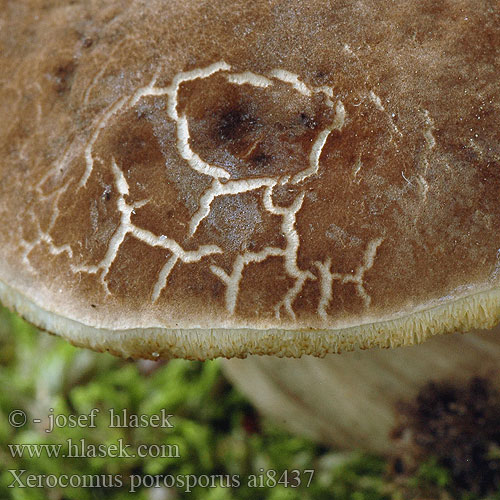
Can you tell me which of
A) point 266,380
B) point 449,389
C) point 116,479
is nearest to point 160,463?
point 116,479

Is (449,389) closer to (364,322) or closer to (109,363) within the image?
(364,322)

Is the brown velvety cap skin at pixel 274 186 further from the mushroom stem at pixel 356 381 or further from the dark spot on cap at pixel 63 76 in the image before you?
the mushroom stem at pixel 356 381

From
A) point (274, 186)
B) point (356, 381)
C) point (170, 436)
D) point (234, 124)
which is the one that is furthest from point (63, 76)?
point (170, 436)

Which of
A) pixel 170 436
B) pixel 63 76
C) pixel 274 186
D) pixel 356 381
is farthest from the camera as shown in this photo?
pixel 170 436

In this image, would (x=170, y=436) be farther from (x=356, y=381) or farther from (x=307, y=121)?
(x=307, y=121)

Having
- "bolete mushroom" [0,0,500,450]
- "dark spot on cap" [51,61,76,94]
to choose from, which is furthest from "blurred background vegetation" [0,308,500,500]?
"dark spot on cap" [51,61,76,94]

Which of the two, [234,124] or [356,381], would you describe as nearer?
[234,124]

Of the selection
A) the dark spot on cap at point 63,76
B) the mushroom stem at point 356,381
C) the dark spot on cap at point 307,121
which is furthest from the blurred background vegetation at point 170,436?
the dark spot on cap at point 63,76
